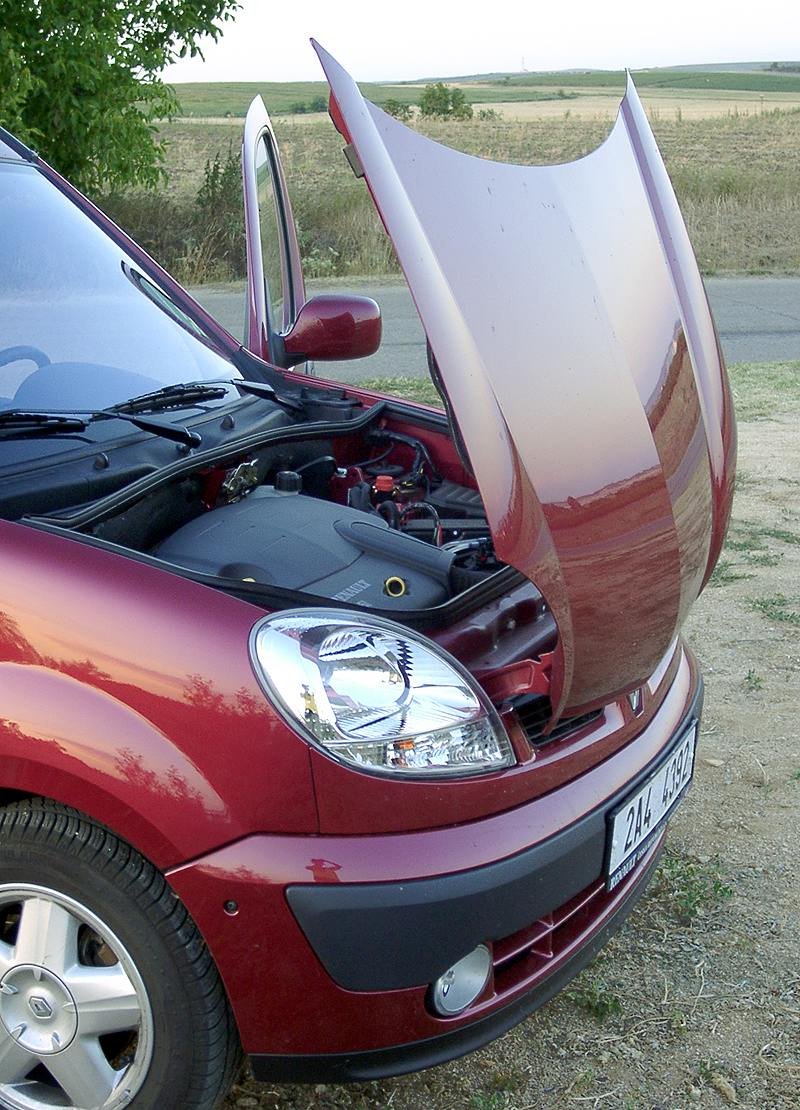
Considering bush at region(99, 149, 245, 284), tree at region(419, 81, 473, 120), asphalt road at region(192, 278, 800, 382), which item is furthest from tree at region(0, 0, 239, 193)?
Result: tree at region(419, 81, 473, 120)

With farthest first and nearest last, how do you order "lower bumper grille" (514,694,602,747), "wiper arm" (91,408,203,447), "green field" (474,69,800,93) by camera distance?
1. "green field" (474,69,800,93)
2. "wiper arm" (91,408,203,447)
3. "lower bumper grille" (514,694,602,747)

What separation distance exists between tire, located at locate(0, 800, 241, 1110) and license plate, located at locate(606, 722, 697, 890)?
2.39 feet

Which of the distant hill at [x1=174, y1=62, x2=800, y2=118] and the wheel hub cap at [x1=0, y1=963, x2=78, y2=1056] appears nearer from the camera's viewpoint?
the wheel hub cap at [x1=0, y1=963, x2=78, y2=1056]

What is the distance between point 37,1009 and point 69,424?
1.15 metres

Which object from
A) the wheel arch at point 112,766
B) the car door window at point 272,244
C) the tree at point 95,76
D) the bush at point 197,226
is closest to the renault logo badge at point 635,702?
the wheel arch at point 112,766

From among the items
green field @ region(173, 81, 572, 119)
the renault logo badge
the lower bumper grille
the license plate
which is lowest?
the license plate

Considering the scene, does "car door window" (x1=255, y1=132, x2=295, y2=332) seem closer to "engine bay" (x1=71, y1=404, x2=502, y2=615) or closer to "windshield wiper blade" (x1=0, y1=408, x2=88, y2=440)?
"engine bay" (x1=71, y1=404, x2=502, y2=615)

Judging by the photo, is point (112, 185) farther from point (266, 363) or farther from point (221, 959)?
point (221, 959)

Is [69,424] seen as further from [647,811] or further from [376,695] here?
[647,811]

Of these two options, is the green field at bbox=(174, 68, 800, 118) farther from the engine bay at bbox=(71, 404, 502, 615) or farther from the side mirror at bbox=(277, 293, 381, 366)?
the engine bay at bbox=(71, 404, 502, 615)

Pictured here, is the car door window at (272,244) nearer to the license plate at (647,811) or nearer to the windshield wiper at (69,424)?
the windshield wiper at (69,424)

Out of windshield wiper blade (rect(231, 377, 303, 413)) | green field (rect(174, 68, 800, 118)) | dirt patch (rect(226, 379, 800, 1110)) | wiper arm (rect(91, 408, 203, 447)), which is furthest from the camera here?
green field (rect(174, 68, 800, 118))

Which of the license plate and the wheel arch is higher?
the wheel arch

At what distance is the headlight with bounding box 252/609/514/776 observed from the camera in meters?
1.81
